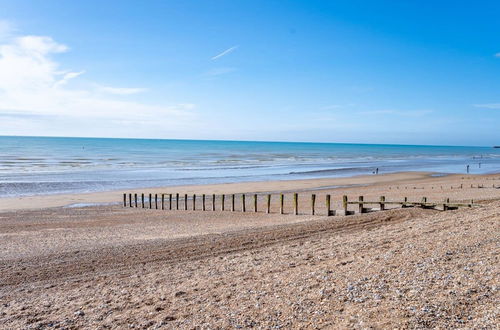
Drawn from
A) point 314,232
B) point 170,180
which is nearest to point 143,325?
point 314,232

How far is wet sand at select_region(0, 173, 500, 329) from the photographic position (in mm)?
7113

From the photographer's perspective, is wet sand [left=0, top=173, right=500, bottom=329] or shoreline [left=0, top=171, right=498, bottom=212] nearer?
wet sand [left=0, top=173, right=500, bottom=329]

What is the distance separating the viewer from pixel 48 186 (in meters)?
38.2

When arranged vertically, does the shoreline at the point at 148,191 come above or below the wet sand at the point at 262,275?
below

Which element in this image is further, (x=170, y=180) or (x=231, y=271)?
(x=170, y=180)

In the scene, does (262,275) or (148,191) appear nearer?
(262,275)

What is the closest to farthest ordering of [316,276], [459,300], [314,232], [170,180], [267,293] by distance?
[459,300], [267,293], [316,276], [314,232], [170,180]

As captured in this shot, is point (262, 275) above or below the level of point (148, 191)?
above

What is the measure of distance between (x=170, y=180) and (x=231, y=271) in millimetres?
35899

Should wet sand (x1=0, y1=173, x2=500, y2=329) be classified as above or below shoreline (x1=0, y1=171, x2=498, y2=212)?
above

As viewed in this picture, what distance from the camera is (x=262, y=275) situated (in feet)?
32.4

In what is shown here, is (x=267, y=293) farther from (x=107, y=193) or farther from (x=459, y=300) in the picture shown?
(x=107, y=193)

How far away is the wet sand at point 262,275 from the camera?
7.11m

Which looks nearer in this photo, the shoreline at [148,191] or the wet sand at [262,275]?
the wet sand at [262,275]
